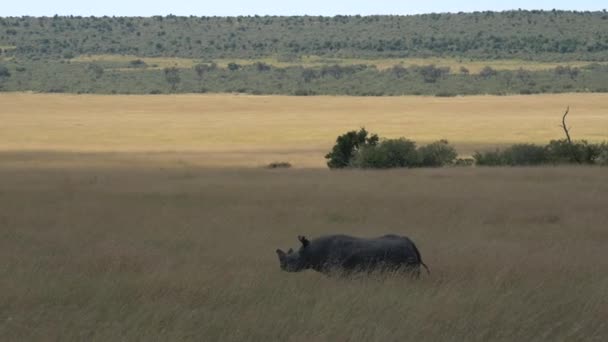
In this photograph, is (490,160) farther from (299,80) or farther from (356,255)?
(299,80)

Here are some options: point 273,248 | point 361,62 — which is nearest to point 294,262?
point 273,248

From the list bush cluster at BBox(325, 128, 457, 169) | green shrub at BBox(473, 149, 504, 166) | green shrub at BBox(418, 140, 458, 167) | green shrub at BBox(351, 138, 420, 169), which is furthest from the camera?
green shrub at BBox(418, 140, 458, 167)

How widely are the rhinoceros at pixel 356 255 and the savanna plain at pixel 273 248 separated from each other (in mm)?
179

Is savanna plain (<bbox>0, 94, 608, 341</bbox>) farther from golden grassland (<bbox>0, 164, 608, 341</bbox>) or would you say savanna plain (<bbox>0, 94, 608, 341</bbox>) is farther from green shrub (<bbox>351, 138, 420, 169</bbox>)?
green shrub (<bbox>351, 138, 420, 169</bbox>)

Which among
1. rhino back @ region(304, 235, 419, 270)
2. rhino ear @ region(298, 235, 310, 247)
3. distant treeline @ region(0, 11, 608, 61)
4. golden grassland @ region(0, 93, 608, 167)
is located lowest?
golden grassland @ region(0, 93, 608, 167)

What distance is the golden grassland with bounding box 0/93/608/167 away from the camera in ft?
152

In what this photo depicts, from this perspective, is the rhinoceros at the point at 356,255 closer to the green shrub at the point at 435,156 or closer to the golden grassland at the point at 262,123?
the green shrub at the point at 435,156

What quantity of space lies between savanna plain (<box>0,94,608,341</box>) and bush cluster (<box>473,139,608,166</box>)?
179 inches

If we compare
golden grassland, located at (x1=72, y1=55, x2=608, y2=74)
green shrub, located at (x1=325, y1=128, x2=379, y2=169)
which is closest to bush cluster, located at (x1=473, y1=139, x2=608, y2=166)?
green shrub, located at (x1=325, y1=128, x2=379, y2=169)

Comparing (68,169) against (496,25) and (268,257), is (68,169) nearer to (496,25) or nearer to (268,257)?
(268,257)

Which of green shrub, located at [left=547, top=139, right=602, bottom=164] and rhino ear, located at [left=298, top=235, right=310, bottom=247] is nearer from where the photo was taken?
rhino ear, located at [left=298, top=235, right=310, bottom=247]

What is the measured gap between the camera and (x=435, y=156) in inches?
1393

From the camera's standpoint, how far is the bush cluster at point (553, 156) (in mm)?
34188

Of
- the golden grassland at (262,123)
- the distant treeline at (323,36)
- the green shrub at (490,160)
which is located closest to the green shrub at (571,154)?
the green shrub at (490,160)
